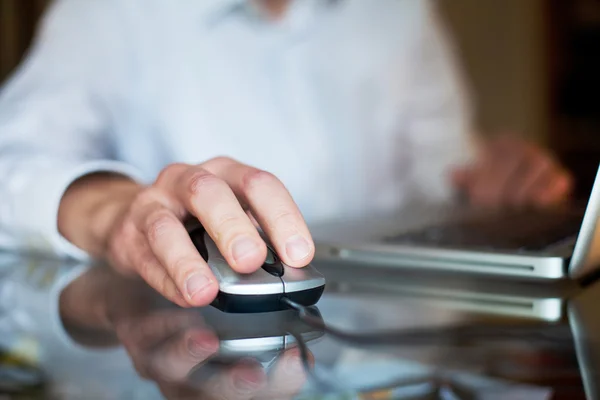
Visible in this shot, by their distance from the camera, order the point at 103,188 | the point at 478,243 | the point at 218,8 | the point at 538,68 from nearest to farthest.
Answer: the point at 478,243 → the point at 103,188 → the point at 218,8 → the point at 538,68

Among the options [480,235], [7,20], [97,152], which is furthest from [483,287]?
[7,20]

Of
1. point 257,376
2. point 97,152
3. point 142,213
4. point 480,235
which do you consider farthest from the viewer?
point 97,152

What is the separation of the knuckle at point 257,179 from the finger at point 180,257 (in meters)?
0.05

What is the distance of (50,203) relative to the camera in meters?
0.67

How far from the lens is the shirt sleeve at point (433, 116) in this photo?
1.31 metres

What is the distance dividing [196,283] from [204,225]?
Answer: 0.14 feet

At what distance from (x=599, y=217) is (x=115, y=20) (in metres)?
0.88

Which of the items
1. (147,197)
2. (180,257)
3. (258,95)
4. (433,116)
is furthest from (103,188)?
(433,116)

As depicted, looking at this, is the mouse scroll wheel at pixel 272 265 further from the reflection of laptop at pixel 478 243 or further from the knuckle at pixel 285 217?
the reflection of laptop at pixel 478 243

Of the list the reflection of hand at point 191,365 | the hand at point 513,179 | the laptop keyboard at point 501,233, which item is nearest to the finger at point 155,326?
the reflection of hand at point 191,365

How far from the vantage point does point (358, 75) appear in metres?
1.25

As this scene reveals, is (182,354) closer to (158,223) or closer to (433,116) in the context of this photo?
(158,223)

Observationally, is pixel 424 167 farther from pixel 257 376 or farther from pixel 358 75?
pixel 257 376

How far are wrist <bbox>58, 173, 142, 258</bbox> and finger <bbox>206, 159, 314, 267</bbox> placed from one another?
184 mm
